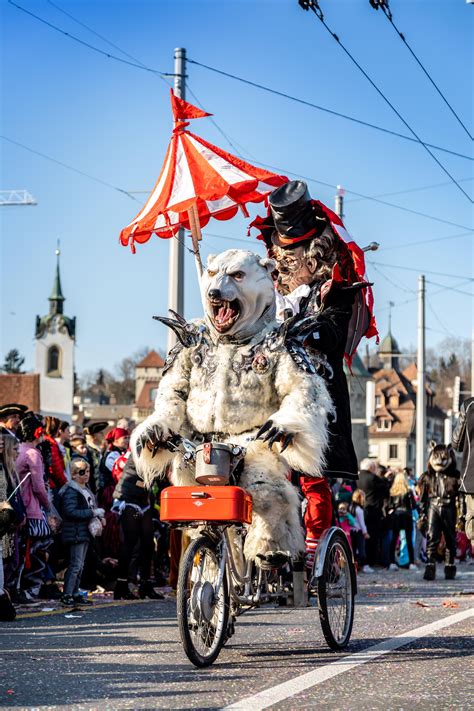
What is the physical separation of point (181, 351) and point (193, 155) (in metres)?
4.72

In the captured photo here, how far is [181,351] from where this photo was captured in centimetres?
788

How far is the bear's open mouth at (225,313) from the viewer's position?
7641mm

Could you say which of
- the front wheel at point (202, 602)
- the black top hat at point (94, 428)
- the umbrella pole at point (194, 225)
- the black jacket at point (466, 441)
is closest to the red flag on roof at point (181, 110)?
the umbrella pole at point (194, 225)

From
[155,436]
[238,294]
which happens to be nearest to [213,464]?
[155,436]

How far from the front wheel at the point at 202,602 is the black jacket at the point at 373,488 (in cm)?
1310

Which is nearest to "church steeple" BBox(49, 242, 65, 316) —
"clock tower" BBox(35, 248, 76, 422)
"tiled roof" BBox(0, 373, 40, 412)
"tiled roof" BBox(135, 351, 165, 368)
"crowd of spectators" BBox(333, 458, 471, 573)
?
"clock tower" BBox(35, 248, 76, 422)

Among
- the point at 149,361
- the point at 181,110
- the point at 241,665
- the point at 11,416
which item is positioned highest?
the point at 149,361

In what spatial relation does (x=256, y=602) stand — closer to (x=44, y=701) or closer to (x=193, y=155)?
(x=44, y=701)

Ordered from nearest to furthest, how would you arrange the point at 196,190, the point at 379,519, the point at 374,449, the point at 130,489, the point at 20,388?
the point at 196,190 → the point at 130,489 → the point at 379,519 → the point at 20,388 → the point at 374,449

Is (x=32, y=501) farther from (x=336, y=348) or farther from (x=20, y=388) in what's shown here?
(x=20, y=388)

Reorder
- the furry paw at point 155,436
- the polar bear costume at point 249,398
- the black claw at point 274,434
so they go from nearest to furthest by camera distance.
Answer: the black claw at point 274,434
the polar bear costume at point 249,398
the furry paw at point 155,436

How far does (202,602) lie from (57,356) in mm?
118176

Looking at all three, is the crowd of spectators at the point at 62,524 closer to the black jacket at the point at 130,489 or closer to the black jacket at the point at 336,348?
the black jacket at the point at 130,489

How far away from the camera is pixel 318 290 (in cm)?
889
